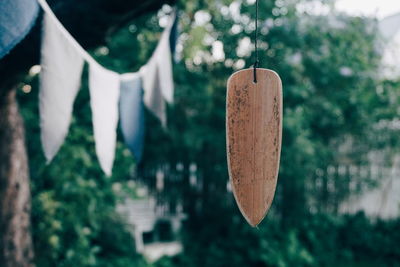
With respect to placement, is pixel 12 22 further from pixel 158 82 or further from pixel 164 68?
pixel 164 68

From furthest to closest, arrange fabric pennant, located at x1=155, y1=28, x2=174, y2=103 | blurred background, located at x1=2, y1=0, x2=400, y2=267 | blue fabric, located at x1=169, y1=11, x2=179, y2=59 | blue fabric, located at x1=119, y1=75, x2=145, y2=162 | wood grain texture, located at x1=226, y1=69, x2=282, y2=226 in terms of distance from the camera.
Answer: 1. blurred background, located at x1=2, y1=0, x2=400, y2=267
2. blue fabric, located at x1=169, y1=11, x2=179, y2=59
3. fabric pennant, located at x1=155, y1=28, x2=174, y2=103
4. blue fabric, located at x1=119, y1=75, x2=145, y2=162
5. wood grain texture, located at x1=226, y1=69, x2=282, y2=226

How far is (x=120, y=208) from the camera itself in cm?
520

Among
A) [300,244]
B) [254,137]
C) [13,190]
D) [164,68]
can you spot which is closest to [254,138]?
[254,137]

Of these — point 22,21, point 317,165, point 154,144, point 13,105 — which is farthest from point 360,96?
point 22,21

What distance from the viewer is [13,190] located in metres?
2.70

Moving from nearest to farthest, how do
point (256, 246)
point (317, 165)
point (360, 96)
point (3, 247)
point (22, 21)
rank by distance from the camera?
point (22, 21)
point (3, 247)
point (256, 246)
point (360, 96)
point (317, 165)

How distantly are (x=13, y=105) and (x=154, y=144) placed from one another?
2230 millimetres

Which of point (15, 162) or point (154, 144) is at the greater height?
point (15, 162)

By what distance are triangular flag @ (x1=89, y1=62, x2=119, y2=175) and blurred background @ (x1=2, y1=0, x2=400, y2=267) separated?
5.61 feet

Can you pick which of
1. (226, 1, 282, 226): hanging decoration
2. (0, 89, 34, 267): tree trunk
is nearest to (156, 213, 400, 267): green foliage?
(0, 89, 34, 267): tree trunk

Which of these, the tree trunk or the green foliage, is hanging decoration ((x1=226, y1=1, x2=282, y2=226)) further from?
the green foliage

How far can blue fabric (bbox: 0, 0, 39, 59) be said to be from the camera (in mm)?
1061

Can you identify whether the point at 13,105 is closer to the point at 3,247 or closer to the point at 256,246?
the point at 3,247

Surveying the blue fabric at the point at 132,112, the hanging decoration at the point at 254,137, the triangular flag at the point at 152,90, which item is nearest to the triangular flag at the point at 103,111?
the blue fabric at the point at 132,112
